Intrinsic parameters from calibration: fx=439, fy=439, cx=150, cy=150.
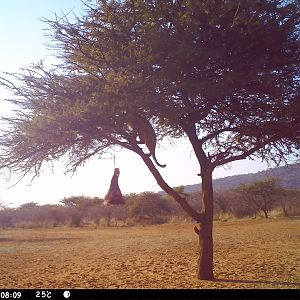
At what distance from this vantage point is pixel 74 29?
10.1 meters

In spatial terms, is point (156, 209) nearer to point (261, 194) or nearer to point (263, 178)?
point (261, 194)

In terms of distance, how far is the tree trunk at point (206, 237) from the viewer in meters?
10.3

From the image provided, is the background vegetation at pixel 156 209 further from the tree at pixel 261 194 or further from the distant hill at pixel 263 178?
the distant hill at pixel 263 178

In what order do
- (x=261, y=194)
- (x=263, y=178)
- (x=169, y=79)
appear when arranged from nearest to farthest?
(x=169, y=79), (x=261, y=194), (x=263, y=178)

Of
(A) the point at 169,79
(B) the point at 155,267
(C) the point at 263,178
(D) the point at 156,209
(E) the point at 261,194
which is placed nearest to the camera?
(A) the point at 169,79

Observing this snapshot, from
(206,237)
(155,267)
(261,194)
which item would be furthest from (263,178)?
(206,237)

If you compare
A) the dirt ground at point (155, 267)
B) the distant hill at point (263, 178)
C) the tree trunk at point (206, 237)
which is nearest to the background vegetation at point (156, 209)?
the distant hill at point (263, 178)

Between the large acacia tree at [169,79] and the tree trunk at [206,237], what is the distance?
0.08 feet

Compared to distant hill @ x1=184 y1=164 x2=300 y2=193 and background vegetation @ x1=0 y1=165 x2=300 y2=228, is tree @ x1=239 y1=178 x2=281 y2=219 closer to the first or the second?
background vegetation @ x1=0 y1=165 x2=300 y2=228

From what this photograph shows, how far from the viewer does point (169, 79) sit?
943 cm

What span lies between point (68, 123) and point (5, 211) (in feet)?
170

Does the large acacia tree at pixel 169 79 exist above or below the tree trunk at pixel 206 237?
above

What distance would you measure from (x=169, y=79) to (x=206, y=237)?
383 centimetres

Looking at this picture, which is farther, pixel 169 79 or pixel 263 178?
pixel 263 178
